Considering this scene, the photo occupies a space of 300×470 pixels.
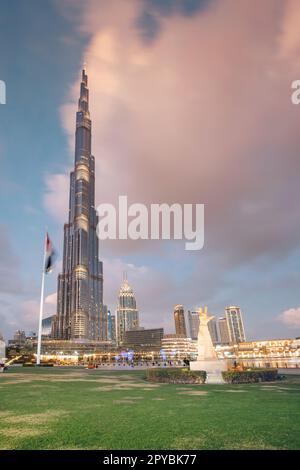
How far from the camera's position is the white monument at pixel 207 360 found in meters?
25.0

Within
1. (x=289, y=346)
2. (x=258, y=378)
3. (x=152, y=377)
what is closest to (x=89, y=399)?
(x=152, y=377)

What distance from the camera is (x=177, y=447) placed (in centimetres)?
720

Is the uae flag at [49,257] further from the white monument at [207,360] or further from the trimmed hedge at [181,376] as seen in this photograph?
the trimmed hedge at [181,376]

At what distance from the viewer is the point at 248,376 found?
81.7ft

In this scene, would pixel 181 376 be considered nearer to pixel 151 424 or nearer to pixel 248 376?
pixel 248 376

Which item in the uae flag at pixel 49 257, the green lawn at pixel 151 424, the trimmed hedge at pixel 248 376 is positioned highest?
the uae flag at pixel 49 257

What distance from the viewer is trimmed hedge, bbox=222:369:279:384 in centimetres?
2400

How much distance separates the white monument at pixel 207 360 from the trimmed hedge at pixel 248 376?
0.85 m

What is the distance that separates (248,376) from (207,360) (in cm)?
458

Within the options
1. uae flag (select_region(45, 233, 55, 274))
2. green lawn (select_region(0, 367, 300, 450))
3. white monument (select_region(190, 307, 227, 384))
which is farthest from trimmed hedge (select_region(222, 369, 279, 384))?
uae flag (select_region(45, 233, 55, 274))

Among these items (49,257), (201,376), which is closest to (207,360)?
(201,376)

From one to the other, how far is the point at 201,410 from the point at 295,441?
4737 millimetres

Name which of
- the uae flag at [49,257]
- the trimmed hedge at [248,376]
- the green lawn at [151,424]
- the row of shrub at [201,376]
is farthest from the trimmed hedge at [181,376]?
the uae flag at [49,257]
